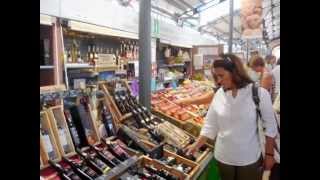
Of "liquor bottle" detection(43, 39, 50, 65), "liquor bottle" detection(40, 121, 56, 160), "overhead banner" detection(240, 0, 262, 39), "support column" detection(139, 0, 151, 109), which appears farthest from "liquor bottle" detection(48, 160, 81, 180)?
"overhead banner" detection(240, 0, 262, 39)

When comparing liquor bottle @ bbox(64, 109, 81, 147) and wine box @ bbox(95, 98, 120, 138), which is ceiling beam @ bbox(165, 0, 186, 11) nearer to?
wine box @ bbox(95, 98, 120, 138)

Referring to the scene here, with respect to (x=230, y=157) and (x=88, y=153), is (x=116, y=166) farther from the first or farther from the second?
(x=230, y=157)

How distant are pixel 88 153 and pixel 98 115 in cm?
65

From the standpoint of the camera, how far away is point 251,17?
23.2 feet

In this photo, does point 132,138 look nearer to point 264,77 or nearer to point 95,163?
point 95,163

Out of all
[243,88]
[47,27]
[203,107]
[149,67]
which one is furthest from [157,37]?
[243,88]

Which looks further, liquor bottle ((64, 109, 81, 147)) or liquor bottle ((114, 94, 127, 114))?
liquor bottle ((114, 94, 127, 114))

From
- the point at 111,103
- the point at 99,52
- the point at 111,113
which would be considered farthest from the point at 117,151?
the point at 99,52

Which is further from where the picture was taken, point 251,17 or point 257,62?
point 251,17

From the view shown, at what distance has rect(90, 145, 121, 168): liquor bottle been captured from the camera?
8.70ft

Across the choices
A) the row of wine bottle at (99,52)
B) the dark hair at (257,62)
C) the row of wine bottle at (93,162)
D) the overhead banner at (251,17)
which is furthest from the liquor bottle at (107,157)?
the overhead banner at (251,17)

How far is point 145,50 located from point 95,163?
2.01m

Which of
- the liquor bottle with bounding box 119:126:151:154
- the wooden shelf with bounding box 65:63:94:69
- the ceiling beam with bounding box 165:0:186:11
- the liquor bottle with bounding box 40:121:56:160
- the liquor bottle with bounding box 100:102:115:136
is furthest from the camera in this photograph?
the ceiling beam with bounding box 165:0:186:11

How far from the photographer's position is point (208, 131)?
325cm
